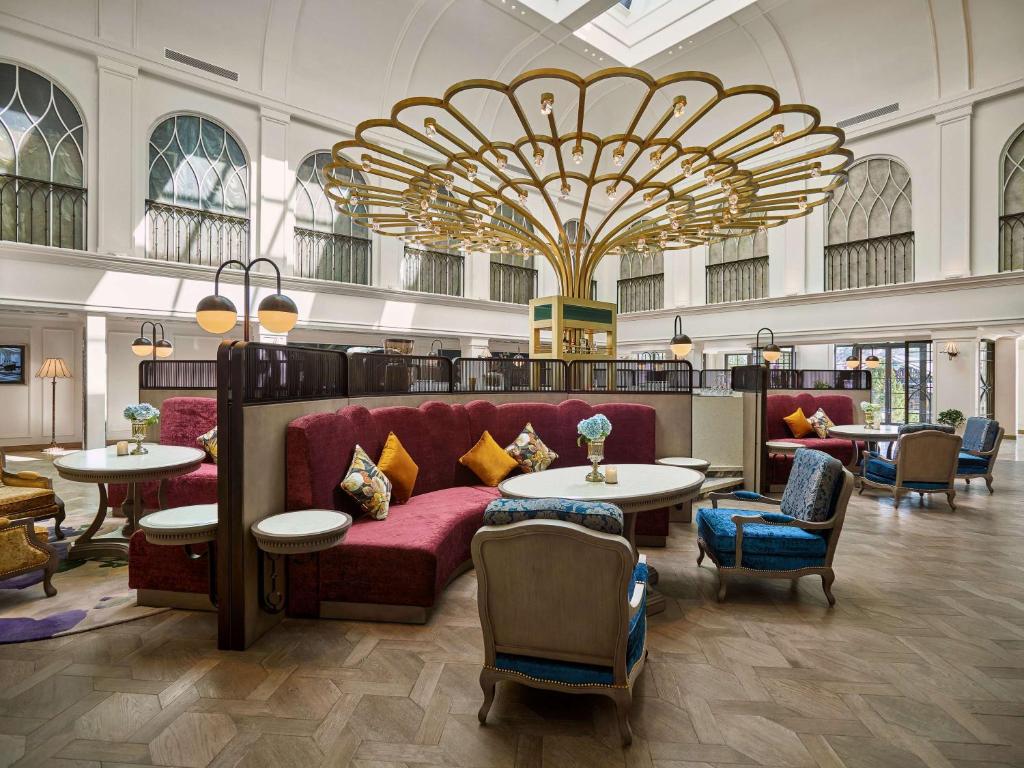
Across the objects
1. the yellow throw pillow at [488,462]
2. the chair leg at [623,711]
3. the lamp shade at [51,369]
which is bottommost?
the chair leg at [623,711]

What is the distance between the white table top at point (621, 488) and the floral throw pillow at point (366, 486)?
88cm

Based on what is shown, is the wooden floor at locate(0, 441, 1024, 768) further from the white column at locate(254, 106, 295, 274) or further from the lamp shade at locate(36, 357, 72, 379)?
the lamp shade at locate(36, 357, 72, 379)

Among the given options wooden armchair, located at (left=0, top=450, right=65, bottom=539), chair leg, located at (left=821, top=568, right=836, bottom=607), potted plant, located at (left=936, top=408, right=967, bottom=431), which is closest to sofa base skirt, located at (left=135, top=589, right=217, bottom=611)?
wooden armchair, located at (left=0, top=450, right=65, bottom=539)

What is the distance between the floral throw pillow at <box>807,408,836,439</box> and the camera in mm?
8454

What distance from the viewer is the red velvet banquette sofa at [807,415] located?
24.5ft

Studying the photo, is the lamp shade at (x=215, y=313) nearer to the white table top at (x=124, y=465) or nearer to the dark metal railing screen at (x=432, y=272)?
the white table top at (x=124, y=465)

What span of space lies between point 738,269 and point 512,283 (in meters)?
5.80

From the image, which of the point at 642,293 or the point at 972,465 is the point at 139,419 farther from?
the point at 642,293

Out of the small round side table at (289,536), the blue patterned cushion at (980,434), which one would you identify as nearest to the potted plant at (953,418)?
the blue patterned cushion at (980,434)

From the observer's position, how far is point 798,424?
27.6ft

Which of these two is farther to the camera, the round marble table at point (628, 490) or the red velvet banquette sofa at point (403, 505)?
the red velvet banquette sofa at point (403, 505)

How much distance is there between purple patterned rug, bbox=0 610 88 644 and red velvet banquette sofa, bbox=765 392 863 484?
23.8 ft

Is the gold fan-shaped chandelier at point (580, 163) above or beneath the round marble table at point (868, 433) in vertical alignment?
above

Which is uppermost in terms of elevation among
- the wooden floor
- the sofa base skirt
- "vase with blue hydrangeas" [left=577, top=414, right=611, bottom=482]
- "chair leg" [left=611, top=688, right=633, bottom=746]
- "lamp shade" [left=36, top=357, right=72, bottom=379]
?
"lamp shade" [left=36, top=357, right=72, bottom=379]
